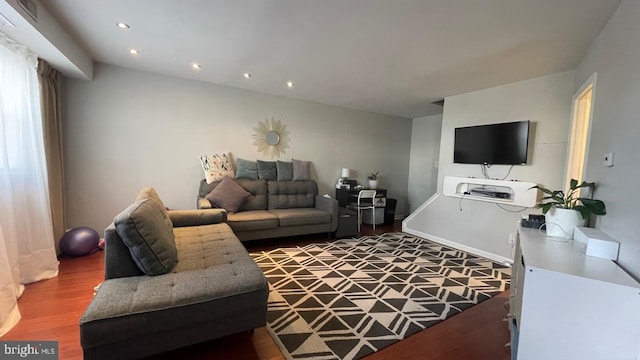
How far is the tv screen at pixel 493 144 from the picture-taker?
3.31 m

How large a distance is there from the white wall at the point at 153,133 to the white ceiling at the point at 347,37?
13.0 inches

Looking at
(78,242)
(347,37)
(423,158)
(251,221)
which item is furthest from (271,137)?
(423,158)

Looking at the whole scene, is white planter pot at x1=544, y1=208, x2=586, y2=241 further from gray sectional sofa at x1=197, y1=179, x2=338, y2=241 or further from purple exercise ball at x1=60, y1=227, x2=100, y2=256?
purple exercise ball at x1=60, y1=227, x2=100, y2=256

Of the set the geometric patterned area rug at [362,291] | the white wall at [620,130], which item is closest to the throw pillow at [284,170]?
the geometric patterned area rug at [362,291]

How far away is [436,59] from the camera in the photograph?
2.76 m

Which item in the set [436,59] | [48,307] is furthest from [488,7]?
[48,307]

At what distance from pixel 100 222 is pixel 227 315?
10.4 feet

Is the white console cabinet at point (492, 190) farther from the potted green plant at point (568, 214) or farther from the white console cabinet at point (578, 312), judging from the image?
the white console cabinet at point (578, 312)

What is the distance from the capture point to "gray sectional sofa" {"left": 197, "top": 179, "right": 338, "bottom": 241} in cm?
357

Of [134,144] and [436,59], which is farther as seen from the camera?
[134,144]

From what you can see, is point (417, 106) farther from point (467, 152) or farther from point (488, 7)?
point (488, 7)

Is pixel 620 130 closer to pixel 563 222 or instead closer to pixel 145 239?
pixel 563 222

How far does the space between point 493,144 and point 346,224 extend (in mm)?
2480

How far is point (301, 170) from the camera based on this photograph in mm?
4680
